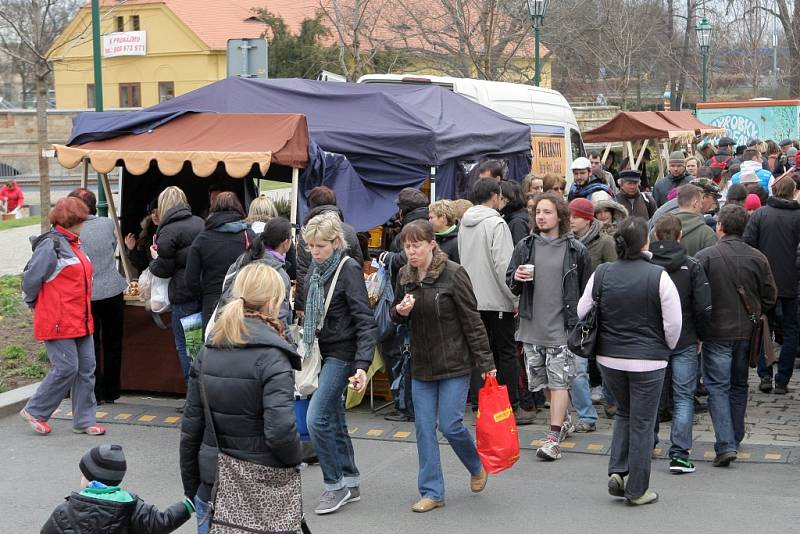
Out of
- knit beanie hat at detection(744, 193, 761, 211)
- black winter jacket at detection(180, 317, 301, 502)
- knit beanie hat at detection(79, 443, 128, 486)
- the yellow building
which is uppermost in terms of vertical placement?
the yellow building

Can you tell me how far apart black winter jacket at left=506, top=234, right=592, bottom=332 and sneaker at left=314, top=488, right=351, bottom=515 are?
76.8 inches

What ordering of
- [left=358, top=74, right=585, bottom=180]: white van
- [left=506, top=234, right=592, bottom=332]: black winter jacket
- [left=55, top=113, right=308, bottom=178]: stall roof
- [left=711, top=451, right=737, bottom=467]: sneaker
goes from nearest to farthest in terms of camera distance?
[left=711, top=451, right=737, bottom=467]: sneaker → [left=506, top=234, right=592, bottom=332]: black winter jacket → [left=55, top=113, right=308, bottom=178]: stall roof → [left=358, top=74, right=585, bottom=180]: white van

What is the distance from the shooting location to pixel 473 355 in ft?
20.4

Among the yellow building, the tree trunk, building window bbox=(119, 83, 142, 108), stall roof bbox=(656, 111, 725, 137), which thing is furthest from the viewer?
building window bbox=(119, 83, 142, 108)

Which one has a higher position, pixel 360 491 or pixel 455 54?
pixel 455 54

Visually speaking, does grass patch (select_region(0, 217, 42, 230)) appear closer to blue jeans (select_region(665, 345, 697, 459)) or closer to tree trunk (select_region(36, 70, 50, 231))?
tree trunk (select_region(36, 70, 50, 231))

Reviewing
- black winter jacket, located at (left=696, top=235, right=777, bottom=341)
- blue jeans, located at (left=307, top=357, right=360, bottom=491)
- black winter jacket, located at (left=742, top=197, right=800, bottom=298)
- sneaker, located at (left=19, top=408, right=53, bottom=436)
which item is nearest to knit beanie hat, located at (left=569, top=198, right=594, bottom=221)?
black winter jacket, located at (left=696, top=235, right=777, bottom=341)

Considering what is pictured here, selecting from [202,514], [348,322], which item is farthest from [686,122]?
[202,514]

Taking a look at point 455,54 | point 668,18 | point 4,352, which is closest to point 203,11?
point 668,18

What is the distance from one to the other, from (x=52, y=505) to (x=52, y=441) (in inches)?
60.4

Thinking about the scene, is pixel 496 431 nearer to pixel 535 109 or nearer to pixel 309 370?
pixel 309 370

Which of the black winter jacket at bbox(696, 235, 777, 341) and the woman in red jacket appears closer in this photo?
the black winter jacket at bbox(696, 235, 777, 341)

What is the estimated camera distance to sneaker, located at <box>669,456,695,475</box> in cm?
705

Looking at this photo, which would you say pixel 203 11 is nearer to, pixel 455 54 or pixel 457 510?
A: pixel 455 54
